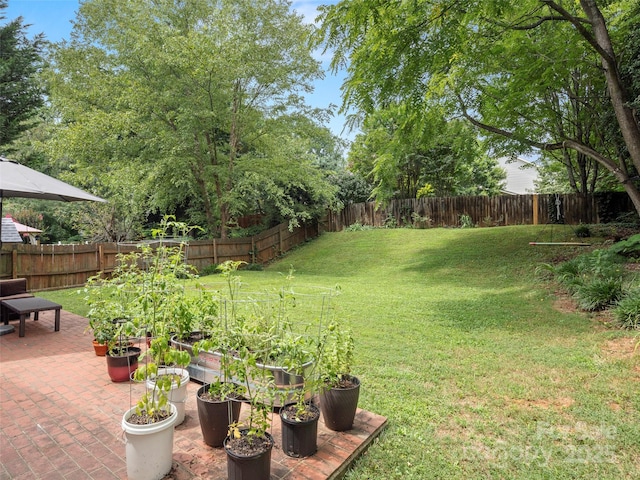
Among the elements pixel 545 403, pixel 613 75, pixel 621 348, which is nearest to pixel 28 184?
pixel 545 403

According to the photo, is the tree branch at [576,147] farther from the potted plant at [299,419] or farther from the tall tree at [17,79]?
the tall tree at [17,79]

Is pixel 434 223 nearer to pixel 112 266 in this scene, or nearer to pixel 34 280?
pixel 112 266

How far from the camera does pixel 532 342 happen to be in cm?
430

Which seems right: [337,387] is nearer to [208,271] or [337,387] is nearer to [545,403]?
[545,403]

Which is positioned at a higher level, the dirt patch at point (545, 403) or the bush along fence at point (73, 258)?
the bush along fence at point (73, 258)

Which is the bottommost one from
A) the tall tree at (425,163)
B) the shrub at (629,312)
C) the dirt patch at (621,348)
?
the dirt patch at (621,348)

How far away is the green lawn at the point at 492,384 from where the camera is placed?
220cm

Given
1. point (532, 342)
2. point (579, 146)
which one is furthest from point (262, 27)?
point (532, 342)

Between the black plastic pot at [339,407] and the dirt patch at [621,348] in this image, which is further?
the dirt patch at [621,348]

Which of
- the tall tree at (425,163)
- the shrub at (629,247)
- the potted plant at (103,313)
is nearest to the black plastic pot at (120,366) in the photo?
the potted plant at (103,313)

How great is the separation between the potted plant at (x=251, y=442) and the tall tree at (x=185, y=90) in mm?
9900

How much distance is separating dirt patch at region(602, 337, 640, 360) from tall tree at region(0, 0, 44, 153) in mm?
14476

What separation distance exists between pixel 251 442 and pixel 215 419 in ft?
1.34

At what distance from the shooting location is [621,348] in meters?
3.96
